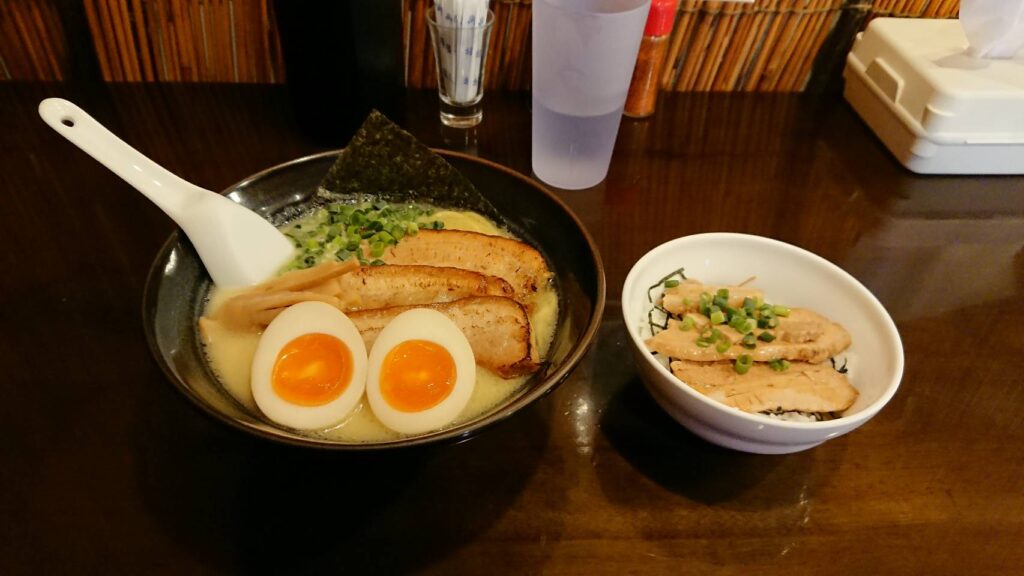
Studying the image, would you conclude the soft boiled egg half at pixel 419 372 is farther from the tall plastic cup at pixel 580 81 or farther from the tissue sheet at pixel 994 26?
the tissue sheet at pixel 994 26

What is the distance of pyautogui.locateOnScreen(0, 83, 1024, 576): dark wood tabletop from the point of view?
32.4 inches

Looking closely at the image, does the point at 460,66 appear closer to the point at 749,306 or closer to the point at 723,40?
the point at 723,40

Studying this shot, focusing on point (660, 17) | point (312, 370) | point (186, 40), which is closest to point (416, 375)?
point (312, 370)

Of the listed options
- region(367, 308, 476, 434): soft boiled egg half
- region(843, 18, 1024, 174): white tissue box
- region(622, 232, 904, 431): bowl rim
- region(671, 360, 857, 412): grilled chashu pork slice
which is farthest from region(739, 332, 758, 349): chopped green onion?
region(843, 18, 1024, 174): white tissue box

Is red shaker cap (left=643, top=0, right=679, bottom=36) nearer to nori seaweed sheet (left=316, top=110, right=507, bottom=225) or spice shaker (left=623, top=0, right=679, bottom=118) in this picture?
spice shaker (left=623, top=0, right=679, bottom=118)

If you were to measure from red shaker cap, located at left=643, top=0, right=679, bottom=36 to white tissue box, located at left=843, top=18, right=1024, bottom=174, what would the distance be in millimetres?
527

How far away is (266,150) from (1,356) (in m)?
0.67

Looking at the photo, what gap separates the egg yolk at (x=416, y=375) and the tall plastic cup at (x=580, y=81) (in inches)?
26.8

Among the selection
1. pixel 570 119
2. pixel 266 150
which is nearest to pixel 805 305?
pixel 570 119

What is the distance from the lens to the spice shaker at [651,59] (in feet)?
4.90

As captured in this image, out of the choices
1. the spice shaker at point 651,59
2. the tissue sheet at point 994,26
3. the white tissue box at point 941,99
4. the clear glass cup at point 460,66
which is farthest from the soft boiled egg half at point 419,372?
the tissue sheet at point 994,26

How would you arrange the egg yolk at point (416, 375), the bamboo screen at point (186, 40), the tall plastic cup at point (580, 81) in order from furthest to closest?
the bamboo screen at point (186, 40) → the tall plastic cup at point (580, 81) → the egg yolk at point (416, 375)

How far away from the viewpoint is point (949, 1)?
174 centimetres

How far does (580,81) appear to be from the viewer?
1.32 m
